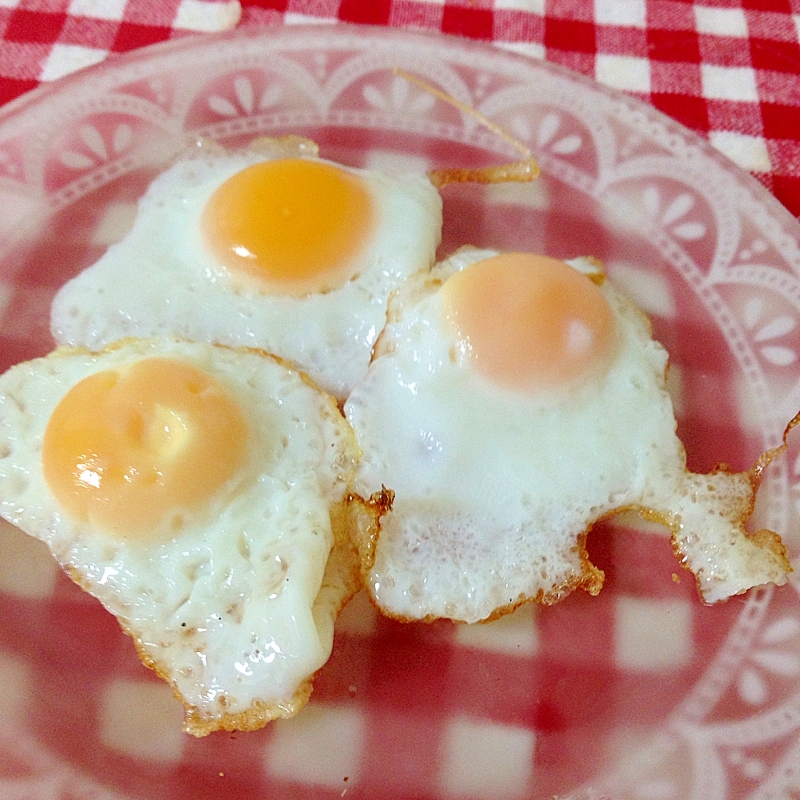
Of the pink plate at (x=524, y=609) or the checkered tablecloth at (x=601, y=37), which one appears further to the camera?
the checkered tablecloth at (x=601, y=37)

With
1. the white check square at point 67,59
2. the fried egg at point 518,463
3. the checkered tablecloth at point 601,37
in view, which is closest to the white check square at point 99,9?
the checkered tablecloth at point 601,37

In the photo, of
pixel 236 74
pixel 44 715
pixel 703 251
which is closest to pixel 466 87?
pixel 236 74

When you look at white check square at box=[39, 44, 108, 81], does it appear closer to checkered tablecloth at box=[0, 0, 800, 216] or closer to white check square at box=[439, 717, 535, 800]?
checkered tablecloth at box=[0, 0, 800, 216]

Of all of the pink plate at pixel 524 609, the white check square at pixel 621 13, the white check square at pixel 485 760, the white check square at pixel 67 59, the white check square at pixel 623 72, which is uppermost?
the white check square at pixel 621 13

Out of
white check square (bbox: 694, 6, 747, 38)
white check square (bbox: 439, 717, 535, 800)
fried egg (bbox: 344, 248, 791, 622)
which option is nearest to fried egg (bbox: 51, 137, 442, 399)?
fried egg (bbox: 344, 248, 791, 622)

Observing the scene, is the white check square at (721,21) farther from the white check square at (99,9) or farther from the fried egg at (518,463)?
the white check square at (99,9)

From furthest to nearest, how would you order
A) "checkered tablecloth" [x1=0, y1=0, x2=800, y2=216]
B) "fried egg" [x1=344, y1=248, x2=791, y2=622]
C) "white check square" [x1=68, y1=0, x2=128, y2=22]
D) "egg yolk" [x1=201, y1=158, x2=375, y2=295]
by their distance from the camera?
"white check square" [x1=68, y1=0, x2=128, y2=22]
"checkered tablecloth" [x1=0, y1=0, x2=800, y2=216]
"egg yolk" [x1=201, y1=158, x2=375, y2=295]
"fried egg" [x1=344, y1=248, x2=791, y2=622]
